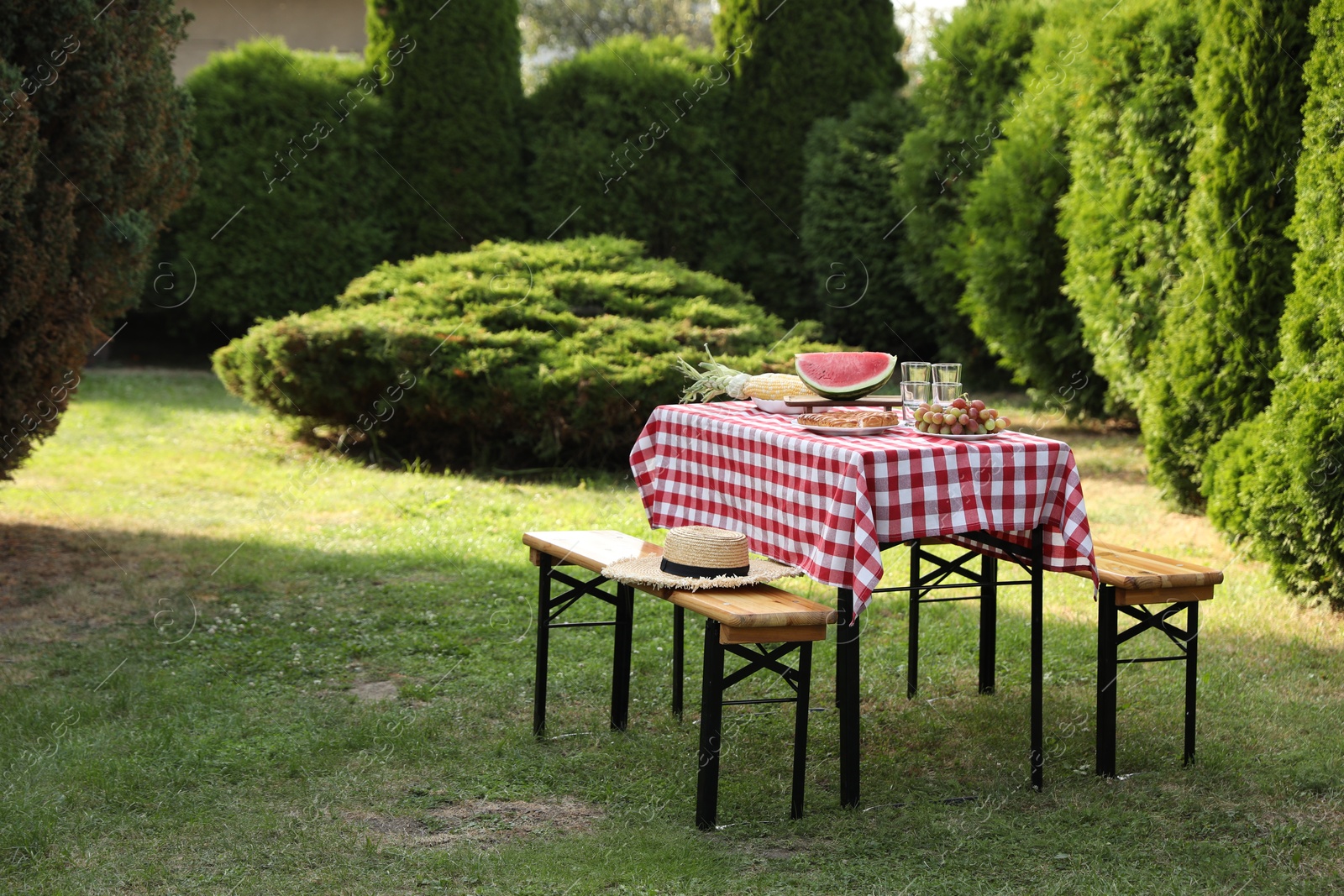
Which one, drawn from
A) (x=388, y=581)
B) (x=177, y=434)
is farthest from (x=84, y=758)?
(x=177, y=434)

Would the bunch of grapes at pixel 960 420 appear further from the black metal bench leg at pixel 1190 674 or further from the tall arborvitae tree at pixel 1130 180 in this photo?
the tall arborvitae tree at pixel 1130 180

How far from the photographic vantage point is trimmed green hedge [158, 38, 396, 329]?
13.7 meters

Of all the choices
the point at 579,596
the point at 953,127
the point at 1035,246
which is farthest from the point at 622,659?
the point at 953,127

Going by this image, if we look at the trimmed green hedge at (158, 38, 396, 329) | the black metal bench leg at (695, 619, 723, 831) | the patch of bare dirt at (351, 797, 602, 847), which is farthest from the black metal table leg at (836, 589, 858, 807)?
the trimmed green hedge at (158, 38, 396, 329)

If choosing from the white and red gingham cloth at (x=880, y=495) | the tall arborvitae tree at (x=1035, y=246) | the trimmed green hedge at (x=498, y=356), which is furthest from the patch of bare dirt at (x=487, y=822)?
the tall arborvitae tree at (x=1035, y=246)

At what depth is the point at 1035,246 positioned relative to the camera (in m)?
10.6

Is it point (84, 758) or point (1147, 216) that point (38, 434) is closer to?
point (84, 758)

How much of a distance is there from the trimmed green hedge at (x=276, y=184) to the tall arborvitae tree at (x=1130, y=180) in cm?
803

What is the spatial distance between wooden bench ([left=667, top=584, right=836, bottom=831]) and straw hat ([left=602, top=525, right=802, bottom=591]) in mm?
44

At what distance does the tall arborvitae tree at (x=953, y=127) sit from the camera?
1190 centimetres

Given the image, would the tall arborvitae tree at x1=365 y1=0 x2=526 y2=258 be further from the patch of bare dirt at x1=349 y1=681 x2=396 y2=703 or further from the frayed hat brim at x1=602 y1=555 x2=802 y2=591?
the frayed hat brim at x1=602 y1=555 x2=802 y2=591

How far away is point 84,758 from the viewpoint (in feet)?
13.8

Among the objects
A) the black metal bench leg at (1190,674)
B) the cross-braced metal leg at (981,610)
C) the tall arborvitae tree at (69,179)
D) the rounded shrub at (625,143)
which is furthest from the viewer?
the rounded shrub at (625,143)

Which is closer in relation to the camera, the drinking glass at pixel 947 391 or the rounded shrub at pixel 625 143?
the drinking glass at pixel 947 391
